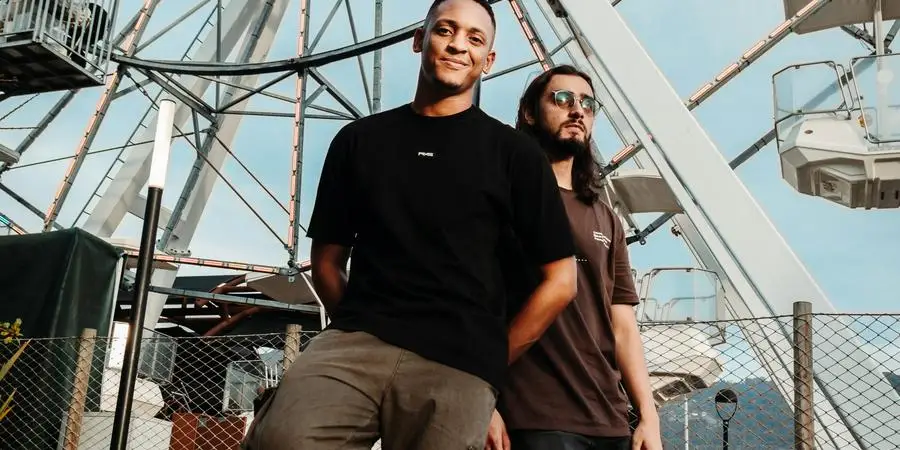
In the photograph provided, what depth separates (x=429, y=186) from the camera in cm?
178

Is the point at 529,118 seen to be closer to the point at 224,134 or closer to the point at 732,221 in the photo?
the point at 732,221

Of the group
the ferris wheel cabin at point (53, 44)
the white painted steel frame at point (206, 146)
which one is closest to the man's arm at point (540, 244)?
the ferris wheel cabin at point (53, 44)

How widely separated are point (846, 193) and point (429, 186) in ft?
31.4

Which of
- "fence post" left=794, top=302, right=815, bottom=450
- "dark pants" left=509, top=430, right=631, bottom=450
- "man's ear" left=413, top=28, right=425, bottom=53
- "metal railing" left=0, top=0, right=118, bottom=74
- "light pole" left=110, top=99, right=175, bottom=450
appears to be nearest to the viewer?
"man's ear" left=413, top=28, right=425, bottom=53

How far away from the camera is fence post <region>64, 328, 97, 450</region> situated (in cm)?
662

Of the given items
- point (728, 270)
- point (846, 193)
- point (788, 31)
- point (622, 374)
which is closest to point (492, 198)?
point (622, 374)

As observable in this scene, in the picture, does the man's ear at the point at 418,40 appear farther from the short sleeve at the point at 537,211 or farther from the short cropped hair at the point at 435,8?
the short sleeve at the point at 537,211

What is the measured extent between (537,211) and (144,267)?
2532 millimetres

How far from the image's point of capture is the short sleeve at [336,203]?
1.92 m

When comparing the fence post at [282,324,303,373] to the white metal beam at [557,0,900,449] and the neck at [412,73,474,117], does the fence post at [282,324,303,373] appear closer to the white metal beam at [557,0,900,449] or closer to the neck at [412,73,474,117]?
the white metal beam at [557,0,900,449]

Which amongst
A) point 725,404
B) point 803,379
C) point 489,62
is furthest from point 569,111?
point 725,404

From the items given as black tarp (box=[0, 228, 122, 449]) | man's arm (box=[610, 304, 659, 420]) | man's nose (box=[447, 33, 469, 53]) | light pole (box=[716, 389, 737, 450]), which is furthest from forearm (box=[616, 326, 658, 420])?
black tarp (box=[0, 228, 122, 449])

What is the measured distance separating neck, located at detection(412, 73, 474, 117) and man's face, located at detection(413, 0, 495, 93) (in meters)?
0.02

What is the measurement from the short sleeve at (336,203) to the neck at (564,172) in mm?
810
